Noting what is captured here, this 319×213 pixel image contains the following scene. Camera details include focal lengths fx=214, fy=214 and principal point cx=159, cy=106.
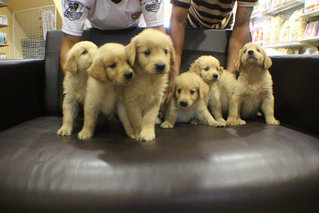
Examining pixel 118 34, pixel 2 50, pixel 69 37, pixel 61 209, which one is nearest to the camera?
pixel 61 209

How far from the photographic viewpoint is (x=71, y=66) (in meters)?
1.25

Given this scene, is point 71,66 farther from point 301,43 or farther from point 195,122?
point 301,43

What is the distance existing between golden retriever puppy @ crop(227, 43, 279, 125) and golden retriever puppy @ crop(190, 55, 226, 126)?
0.33ft

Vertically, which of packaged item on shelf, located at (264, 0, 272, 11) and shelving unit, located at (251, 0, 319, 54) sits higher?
packaged item on shelf, located at (264, 0, 272, 11)

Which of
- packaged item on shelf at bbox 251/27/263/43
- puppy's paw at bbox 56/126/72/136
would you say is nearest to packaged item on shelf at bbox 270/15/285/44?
packaged item on shelf at bbox 251/27/263/43

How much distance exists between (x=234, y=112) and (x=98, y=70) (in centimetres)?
104

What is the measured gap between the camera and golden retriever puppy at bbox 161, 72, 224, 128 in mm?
1527

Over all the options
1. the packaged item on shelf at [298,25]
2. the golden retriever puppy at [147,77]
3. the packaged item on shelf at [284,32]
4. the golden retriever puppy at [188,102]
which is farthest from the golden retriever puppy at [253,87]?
the packaged item on shelf at [284,32]

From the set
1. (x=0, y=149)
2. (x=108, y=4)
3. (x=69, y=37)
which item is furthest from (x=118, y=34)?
(x=0, y=149)

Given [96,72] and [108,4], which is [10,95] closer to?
[96,72]

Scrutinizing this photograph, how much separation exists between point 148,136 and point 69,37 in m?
1.10

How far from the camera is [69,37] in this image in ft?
5.56

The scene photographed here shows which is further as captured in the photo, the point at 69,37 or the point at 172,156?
the point at 69,37

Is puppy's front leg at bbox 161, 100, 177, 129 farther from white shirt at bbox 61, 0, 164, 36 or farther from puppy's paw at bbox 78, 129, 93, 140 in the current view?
white shirt at bbox 61, 0, 164, 36
